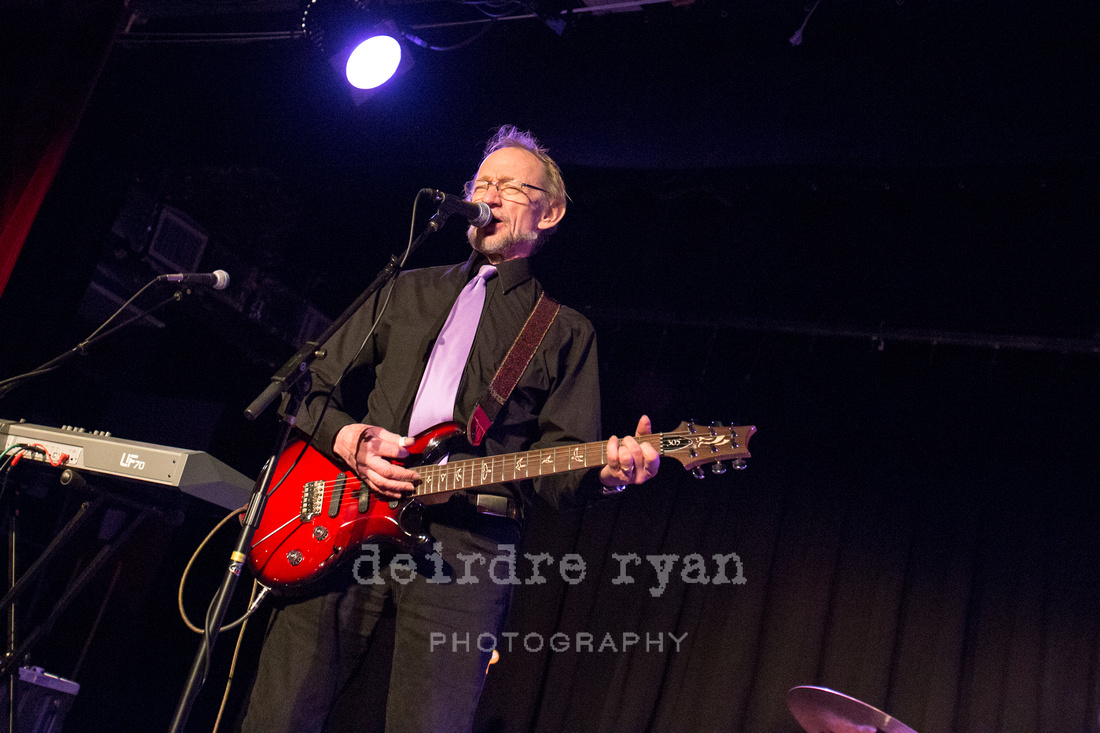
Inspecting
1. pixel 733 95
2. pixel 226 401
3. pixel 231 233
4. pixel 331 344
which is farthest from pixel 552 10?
pixel 226 401

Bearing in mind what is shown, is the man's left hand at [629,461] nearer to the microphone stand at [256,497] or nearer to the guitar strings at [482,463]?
the guitar strings at [482,463]

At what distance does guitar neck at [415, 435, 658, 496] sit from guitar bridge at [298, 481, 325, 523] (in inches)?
13.7

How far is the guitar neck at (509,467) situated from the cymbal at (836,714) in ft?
4.46

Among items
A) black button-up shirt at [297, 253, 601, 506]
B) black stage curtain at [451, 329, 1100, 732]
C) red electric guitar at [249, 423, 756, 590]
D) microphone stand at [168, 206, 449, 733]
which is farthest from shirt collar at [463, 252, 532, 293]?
black stage curtain at [451, 329, 1100, 732]

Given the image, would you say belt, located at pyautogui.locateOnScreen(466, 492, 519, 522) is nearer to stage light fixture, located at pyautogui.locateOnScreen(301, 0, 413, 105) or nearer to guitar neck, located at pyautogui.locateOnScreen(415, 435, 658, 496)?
guitar neck, located at pyautogui.locateOnScreen(415, 435, 658, 496)

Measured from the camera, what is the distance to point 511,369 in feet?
8.01

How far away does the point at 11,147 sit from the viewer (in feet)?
14.1

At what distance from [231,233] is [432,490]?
4.59 m

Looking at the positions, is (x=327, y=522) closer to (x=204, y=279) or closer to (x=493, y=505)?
(x=493, y=505)

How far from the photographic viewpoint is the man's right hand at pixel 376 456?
2.15 metres

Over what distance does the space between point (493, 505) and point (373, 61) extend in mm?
2717

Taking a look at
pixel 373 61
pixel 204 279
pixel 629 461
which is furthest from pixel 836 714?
pixel 373 61

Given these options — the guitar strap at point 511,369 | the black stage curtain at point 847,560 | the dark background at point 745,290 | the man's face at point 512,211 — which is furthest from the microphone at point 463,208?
the black stage curtain at point 847,560

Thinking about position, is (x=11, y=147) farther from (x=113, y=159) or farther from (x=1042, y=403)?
(x=1042, y=403)
